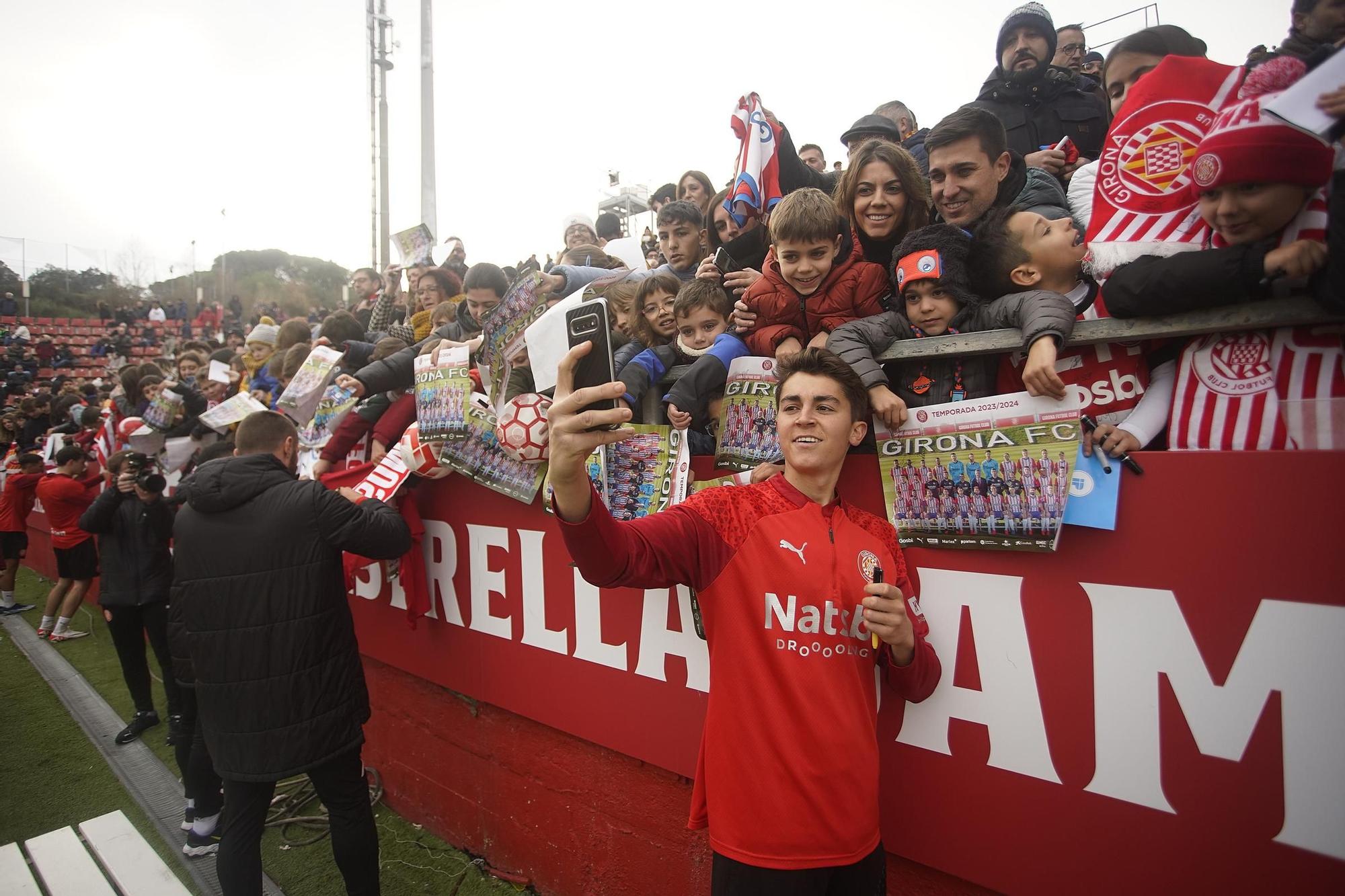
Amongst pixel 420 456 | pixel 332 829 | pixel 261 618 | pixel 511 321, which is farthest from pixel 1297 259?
pixel 332 829

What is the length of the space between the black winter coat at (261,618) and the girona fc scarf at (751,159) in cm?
236

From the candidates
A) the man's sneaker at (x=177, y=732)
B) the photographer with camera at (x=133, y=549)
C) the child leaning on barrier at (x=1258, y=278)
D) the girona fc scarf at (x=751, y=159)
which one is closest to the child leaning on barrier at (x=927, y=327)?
the child leaning on barrier at (x=1258, y=278)

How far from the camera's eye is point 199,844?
401 cm

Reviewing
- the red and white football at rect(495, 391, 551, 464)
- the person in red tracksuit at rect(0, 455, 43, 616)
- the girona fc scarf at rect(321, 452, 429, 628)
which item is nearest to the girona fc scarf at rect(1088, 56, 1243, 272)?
the red and white football at rect(495, 391, 551, 464)

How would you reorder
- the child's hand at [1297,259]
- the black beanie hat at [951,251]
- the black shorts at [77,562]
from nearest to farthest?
the child's hand at [1297,259], the black beanie hat at [951,251], the black shorts at [77,562]

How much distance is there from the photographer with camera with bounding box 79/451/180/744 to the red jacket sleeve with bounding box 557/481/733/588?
203 inches

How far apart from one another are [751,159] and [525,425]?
160 cm

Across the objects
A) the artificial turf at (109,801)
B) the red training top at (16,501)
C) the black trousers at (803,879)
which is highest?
the red training top at (16,501)

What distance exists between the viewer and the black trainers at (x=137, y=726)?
5516mm

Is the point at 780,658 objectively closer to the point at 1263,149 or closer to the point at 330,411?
the point at 1263,149

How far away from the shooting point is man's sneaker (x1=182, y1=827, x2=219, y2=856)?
13.1ft

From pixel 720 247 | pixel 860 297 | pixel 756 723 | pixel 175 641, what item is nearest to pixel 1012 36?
pixel 720 247

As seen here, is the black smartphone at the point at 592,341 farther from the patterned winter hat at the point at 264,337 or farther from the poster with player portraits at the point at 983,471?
the patterned winter hat at the point at 264,337

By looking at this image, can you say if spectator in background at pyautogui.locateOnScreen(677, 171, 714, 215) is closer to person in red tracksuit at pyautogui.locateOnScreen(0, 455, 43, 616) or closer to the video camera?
the video camera
